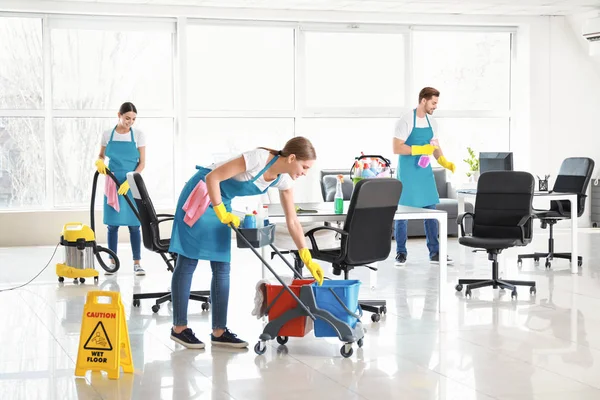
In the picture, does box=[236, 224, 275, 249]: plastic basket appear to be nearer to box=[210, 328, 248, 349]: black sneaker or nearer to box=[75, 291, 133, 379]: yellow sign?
box=[210, 328, 248, 349]: black sneaker

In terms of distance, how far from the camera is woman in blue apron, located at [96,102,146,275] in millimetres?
7520

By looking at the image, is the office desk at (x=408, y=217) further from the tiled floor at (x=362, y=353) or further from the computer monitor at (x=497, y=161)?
the computer monitor at (x=497, y=161)

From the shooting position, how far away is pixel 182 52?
34.7 feet

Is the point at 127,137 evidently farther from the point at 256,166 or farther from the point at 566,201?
the point at 566,201

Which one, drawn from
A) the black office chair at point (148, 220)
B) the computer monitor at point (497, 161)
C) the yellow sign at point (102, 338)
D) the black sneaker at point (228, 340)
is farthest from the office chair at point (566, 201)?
the yellow sign at point (102, 338)

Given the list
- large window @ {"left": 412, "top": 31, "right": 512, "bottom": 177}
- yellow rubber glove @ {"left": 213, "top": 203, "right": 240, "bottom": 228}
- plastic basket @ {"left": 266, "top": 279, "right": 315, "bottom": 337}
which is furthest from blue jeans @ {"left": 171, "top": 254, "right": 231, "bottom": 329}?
large window @ {"left": 412, "top": 31, "right": 512, "bottom": 177}

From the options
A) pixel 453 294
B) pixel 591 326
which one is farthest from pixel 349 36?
pixel 591 326

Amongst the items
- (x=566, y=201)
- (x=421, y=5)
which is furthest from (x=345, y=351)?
(x=421, y=5)

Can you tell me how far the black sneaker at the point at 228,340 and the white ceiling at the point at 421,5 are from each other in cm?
594

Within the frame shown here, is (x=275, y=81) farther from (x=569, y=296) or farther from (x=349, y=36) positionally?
(x=569, y=296)

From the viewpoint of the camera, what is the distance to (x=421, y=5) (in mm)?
10547

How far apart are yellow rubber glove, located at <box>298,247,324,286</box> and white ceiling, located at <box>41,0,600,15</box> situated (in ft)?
19.7

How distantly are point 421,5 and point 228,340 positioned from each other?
6685mm

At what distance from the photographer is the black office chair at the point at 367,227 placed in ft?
17.6
